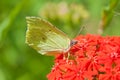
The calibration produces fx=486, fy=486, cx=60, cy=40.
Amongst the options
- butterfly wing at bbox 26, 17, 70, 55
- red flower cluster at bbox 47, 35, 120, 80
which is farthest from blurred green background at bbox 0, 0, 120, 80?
red flower cluster at bbox 47, 35, 120, 80

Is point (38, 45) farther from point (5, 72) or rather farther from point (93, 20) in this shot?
point (93, 20)

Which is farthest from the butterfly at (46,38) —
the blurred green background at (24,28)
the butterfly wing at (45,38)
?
the blurred green background at (24,28)

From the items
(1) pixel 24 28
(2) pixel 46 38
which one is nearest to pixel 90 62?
(2) pixel 46 38

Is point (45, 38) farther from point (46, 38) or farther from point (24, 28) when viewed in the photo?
Result: point (24, 28)

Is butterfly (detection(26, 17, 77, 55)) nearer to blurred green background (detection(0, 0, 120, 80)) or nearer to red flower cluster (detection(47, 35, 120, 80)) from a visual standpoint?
red flower cluster (detection(47, 35, 120, 80))

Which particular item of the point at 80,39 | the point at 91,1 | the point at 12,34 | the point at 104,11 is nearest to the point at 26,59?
the point at 12,34
